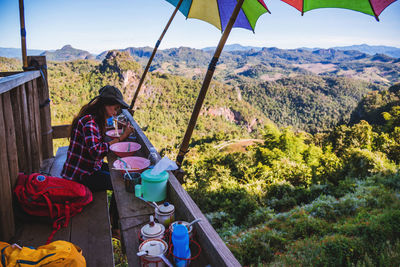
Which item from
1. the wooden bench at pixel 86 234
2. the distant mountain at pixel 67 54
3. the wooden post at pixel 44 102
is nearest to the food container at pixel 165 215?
the wooden bench at pixel 86 234

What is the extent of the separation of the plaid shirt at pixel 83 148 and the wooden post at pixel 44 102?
5.22ft

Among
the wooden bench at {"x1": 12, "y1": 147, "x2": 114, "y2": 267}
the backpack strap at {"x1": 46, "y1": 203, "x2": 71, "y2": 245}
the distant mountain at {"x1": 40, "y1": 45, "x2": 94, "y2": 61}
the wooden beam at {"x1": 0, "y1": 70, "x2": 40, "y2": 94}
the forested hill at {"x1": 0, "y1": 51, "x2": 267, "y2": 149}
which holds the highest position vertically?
the distant mountain at {"x1": 40, "y1": 45, "x2": 94, "y2": 61}

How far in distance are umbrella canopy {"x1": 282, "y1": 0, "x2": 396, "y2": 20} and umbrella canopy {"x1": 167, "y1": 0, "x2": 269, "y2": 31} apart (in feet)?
2.11

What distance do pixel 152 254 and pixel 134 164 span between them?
4.03 ft

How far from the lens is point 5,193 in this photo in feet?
5.31

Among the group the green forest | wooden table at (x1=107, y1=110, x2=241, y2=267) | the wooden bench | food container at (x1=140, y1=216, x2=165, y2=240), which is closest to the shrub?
the green forest

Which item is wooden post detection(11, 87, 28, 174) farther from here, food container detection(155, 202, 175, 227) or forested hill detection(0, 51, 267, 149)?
forested hill detection(0, 51, 267, 149)

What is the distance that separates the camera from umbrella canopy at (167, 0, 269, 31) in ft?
11.0

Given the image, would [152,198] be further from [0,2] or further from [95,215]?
[0,2]

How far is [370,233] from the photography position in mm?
4699

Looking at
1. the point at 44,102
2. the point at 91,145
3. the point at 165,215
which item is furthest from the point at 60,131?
the point at 165,215

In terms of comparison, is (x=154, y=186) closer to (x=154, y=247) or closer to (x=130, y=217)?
(x=130, y=217)

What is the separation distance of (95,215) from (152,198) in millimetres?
634

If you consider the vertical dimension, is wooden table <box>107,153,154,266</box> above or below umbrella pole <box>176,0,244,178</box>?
below
